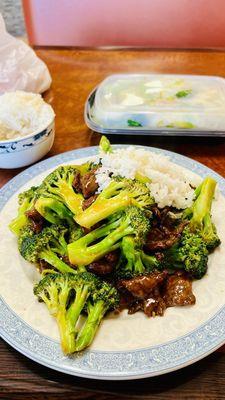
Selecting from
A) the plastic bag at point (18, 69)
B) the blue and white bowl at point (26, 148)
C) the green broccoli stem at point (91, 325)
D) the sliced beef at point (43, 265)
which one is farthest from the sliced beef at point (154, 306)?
the plastic bag at point (18, 69)

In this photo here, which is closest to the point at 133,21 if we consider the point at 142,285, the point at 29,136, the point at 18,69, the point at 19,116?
the point at 18,69

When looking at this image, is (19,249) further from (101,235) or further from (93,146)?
(93,146)

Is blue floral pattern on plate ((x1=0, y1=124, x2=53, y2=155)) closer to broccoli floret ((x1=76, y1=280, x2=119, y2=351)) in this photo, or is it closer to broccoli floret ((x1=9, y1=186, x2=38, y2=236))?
broccoli floret ((x1=9, y1=186, x2=38, y2=236))

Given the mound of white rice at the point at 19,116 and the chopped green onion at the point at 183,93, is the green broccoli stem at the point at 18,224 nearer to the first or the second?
the mound of white rice at the point at 19,116

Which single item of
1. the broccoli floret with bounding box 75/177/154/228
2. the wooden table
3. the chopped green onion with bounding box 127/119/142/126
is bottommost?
the wooden table

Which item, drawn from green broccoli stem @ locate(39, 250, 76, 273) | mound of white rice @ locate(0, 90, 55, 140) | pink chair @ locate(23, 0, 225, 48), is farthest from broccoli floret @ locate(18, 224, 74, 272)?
pink chair @ locate(23, 0, 225, 48)

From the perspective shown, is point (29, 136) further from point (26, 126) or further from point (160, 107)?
point (160, 107)

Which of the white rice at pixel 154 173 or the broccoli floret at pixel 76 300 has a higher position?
the white rice at pixel 154 173

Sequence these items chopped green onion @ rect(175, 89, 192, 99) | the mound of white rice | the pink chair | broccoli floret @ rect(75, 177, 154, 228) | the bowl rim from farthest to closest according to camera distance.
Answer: the pink chair < chopped green onion @ rect(175, 89, 192, 99) < the mound of white rice < the bowl rim < broccoli floret @ rect(75, 177, 154, 228)
